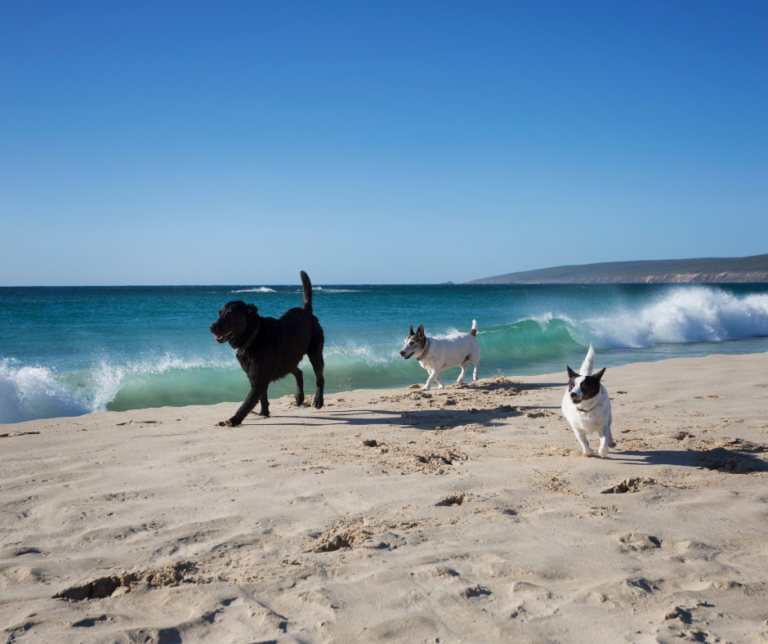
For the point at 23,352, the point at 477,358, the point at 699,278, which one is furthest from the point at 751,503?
the point at 699,278

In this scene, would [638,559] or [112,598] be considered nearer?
[112,598]

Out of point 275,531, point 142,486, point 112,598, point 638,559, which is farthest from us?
point 142,486

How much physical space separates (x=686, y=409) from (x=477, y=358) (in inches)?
145

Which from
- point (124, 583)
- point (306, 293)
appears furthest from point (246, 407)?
point (124, 583)

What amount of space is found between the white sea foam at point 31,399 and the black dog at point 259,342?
3.63 metres

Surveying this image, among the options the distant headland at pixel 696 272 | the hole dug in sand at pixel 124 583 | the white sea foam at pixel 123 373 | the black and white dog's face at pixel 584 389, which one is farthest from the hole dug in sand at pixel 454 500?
the distant headland at pixel 696 272

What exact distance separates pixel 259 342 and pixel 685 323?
1876cm

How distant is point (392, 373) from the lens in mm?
12055

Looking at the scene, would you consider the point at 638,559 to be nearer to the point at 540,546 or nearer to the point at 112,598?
the point at 540,546

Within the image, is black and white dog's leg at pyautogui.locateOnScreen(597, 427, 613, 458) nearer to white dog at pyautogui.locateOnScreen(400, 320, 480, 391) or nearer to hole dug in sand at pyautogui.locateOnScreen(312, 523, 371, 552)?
hole dug in sand at pyautogui.locateOnScreen(312, 523, 371, 552)

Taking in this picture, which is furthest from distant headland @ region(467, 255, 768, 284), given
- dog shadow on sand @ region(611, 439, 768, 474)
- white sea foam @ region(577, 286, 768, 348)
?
dog shadow on sand @ region(611, 439, 768, 474)

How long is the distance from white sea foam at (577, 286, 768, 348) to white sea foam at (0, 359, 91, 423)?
49.3ft

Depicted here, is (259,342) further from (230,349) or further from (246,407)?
(230,349)

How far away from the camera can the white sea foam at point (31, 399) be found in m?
7.68
